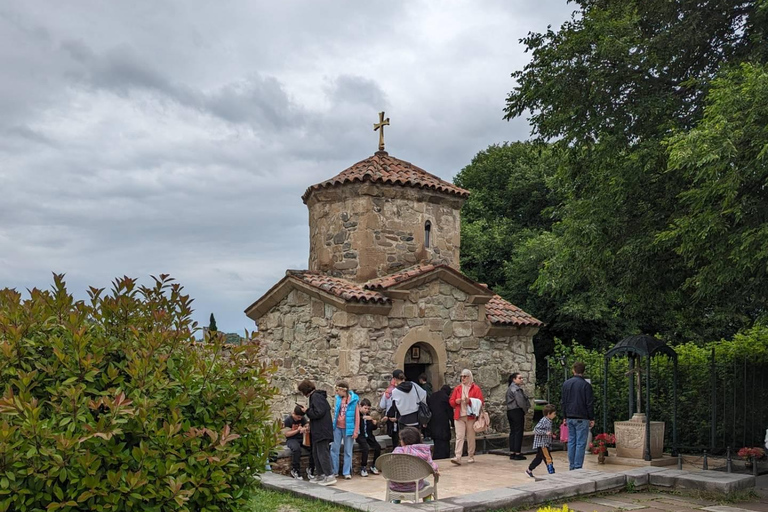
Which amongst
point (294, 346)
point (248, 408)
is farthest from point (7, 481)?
point (294, 346)

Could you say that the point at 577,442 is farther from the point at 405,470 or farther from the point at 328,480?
the point at 405,470

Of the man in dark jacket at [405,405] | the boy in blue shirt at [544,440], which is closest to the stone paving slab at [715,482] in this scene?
the boy in blue shirt at [544,440]

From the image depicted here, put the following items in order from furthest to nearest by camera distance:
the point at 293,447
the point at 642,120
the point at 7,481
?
the point at 642,120 < the point at 293,447 < the point at 7,481

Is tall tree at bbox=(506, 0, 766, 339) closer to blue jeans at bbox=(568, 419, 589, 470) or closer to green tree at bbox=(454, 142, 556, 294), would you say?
blue jeans at bbox=(568, 419, 589, 470)

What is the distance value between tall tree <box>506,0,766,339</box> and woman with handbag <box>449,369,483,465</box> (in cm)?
387

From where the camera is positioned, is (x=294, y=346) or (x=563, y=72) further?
(x=294, y=346)

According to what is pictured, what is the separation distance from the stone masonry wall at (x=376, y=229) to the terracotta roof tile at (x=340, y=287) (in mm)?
667

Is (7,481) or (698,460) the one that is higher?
(7,481)

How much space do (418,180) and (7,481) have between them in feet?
40.4

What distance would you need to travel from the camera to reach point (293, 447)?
11.6 meters

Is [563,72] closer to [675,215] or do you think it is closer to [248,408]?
[675,215]

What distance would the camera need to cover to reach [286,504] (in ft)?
29.4

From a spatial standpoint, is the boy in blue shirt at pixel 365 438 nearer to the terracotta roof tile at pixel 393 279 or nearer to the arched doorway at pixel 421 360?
the arched doorway at pixel 421 360

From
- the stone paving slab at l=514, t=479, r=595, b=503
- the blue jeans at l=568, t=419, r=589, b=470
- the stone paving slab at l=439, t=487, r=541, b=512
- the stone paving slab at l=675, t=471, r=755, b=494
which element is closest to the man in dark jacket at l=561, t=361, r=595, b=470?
the blue jeans at l=568, t=419, r=589, b=470
